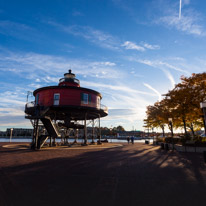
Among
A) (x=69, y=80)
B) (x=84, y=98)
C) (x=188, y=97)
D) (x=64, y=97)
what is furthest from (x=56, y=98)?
(x=188, y=97)

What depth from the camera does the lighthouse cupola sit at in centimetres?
2779

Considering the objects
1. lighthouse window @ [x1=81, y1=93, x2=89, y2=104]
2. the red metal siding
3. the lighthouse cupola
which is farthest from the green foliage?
the lighthouse cupola

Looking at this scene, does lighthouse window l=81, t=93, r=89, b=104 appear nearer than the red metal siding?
No

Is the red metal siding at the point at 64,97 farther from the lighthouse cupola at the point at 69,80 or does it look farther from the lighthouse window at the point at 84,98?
the lighthouse cupola at the point at 69,80

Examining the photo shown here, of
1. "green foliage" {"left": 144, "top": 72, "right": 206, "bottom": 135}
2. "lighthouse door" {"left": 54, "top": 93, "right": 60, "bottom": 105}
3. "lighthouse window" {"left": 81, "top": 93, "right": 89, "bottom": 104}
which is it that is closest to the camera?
"green foliage" {"left": 144, "top": 72, "right": 206, "bottom": 135}

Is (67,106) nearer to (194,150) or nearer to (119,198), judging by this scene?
(194,150)

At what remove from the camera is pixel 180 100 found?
19.3 m

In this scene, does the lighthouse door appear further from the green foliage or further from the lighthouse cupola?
the green foliage

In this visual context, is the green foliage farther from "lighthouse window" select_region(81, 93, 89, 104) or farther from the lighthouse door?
the lighthouse door

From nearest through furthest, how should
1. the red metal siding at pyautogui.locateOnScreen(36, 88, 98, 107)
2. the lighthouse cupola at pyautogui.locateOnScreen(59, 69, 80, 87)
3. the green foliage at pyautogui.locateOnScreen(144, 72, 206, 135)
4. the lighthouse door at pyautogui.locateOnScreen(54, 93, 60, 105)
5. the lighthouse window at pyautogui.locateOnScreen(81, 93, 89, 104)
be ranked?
the green foliage at pyautogui.locateOnScreen(144, 72, 206, 135) → the lighthouse door at pyautogui.locateOnScreen(54, 93, 60, 105) → the red metal siding at pyautogui.locateOnScreen(36, 88, 98, 107) → the lighthouse window at pyautogui.locateOnScreen(81, 93, 89, 104) → the lighthouse cupola at pyautogui.locateOnScreen(59, 69, 80, 87)

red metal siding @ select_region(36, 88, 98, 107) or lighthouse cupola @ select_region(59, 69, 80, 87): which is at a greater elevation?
lighthouse cupola @ select_region(59, 69, 80, 87)

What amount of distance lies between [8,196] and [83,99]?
20.7 m

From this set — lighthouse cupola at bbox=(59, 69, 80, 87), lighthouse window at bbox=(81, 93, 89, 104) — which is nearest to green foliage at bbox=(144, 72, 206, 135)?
lighthouse window at bbox=(81, 93, 89, 104)

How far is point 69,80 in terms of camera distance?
2844 centimetres
